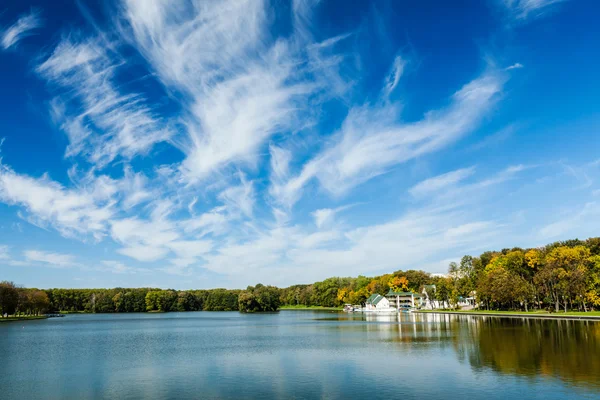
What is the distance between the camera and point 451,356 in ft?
101

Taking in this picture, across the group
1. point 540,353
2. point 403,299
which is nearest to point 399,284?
point 403,299

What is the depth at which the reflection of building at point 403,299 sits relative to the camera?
137875mm

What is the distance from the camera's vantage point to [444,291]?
10725cm

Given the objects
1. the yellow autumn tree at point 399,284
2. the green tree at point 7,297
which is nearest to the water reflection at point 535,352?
the green tree at point 7,297

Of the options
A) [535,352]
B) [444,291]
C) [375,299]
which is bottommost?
[375,299]

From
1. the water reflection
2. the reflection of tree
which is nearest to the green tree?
the water reflection

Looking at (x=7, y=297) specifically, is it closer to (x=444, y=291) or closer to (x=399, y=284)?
(x=444, y=291)

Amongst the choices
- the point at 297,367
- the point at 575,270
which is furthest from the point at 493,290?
the point at 297,367

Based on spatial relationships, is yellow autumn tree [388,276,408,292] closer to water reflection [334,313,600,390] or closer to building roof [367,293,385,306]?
building roof [367,293,385,306]

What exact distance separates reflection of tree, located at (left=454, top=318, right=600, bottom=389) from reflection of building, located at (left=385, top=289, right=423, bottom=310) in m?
96.3

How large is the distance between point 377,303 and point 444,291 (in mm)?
32890

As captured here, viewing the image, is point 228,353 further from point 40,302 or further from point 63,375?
point 40,302

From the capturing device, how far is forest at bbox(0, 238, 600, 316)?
6950cm

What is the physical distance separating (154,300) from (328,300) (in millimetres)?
67473
